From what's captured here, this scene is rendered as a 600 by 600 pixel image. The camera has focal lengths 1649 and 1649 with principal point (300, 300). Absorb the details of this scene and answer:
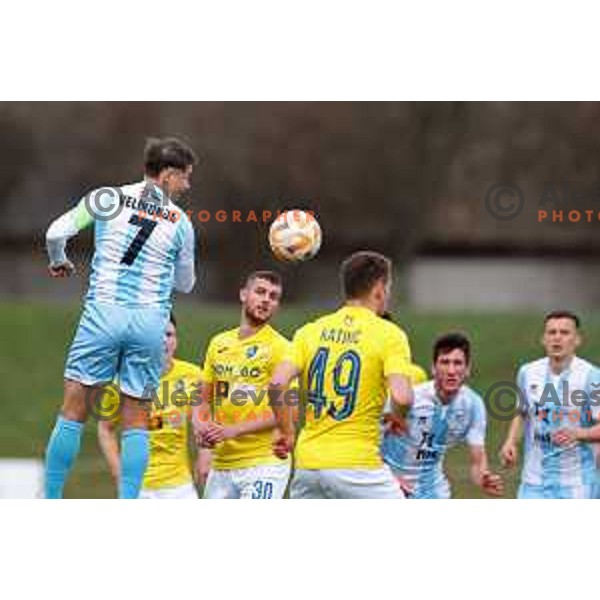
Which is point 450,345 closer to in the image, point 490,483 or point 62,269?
point 490,483

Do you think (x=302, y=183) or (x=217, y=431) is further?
(x=302, y=183)

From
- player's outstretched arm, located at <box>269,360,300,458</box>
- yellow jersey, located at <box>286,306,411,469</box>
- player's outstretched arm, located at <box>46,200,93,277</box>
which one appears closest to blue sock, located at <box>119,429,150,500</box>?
player's outstretched arm, located at <box>269,360,300,458</box>

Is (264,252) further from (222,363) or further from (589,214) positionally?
(222,363)

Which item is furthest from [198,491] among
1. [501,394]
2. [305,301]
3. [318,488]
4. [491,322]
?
[305,301]

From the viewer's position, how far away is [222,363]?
12156mm

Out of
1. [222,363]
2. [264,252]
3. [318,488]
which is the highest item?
[264,252]

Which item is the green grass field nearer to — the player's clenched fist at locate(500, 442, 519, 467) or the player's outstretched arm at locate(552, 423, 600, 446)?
the player's outstretched arm at locate(552, 423, 600, 446)

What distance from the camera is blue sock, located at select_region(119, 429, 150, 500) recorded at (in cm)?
1108

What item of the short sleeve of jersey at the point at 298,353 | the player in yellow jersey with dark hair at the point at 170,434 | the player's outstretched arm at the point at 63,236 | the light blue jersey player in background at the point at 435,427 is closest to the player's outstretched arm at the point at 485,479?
the light blue jersey player in background at the point at 435,427

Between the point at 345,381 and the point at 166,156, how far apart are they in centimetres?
206

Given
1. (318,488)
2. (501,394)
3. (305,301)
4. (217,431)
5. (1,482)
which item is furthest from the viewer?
(305,301)

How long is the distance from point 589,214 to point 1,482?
24235mm

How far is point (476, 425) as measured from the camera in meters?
12.3

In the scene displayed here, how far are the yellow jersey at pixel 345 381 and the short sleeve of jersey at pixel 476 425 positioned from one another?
5.02 ft
